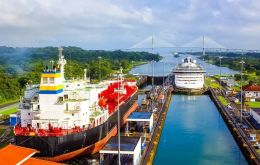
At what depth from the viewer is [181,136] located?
33.4 metres

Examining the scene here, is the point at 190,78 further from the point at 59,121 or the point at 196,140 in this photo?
the point at 59,121

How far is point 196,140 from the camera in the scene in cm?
3178

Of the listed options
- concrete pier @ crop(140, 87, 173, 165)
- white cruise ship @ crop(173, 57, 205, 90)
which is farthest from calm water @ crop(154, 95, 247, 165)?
white cruise ship @ crop(173, 57, 205, 90)

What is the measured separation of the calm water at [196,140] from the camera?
85.3ft

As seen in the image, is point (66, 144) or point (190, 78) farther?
point (190, 78)

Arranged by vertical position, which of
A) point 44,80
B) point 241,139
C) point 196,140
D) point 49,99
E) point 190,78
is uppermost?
point 44,80

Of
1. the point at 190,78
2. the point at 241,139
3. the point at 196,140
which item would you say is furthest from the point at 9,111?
the point at 190,78

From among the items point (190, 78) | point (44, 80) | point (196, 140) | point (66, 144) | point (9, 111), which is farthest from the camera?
point (190, 78)

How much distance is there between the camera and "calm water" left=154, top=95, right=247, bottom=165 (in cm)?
2600

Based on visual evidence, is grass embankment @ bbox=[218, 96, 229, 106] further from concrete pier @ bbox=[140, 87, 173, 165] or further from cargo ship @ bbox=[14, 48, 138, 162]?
cargo ship @ bbox=[14, 48, 138, 162]

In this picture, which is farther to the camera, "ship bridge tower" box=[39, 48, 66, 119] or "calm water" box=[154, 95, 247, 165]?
"calm water" box=[154, 95, 247, 165]

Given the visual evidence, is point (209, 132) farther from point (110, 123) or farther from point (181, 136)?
point (110, 123)

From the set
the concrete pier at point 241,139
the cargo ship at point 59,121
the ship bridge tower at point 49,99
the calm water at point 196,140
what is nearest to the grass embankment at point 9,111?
the cargo ship at point 59,121

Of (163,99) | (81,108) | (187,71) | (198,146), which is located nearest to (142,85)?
(187,71)
